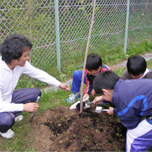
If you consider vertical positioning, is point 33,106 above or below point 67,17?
below

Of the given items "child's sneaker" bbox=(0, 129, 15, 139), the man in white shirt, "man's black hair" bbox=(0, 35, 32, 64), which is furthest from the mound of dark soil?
"man's black hair" bbox=(0, 35, 32, 64)

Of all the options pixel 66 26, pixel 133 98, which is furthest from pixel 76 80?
pixel 66 26

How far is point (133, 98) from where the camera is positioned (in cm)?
148

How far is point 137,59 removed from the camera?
7.23 feet

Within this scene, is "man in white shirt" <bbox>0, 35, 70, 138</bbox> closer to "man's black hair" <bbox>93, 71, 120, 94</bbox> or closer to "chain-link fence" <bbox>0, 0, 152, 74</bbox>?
"man's black hair" <bbox>93, 71, 120, 94</bbox>

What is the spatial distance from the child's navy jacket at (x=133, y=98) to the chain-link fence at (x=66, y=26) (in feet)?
4.07

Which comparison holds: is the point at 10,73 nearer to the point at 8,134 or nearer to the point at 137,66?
the point at 8,134

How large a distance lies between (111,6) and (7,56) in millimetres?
3808

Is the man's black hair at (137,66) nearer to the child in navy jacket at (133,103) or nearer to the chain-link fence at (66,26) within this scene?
the child in navy jacket at (133,103)

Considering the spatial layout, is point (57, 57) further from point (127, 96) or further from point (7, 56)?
point (127, 96)

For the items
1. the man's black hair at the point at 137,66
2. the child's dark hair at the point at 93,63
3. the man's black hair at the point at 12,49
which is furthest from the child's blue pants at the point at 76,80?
the man's black hair at the point at 12,49

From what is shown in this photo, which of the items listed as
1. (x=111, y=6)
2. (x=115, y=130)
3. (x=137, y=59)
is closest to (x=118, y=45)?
(x=111, y=6)

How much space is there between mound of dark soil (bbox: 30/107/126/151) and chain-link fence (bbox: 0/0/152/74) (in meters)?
1.47

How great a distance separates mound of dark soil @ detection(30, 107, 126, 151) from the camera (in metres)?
1.93
